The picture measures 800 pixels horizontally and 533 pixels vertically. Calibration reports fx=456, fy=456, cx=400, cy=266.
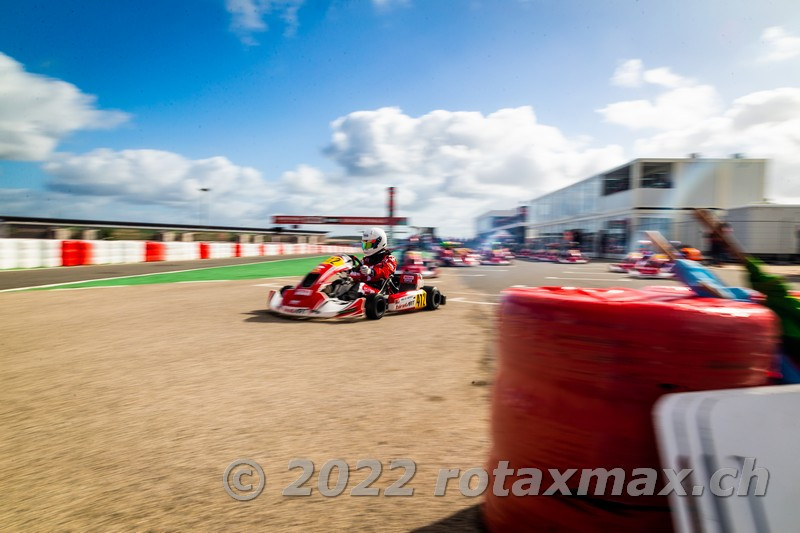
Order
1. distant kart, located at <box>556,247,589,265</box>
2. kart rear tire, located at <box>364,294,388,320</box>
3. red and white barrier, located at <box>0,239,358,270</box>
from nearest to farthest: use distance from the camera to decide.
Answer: kart rear tire, located at <box>364,294,388,320</box> < red and white barrier, located at <box>0,239,358,270</box> < distant kart, located at <box>556,247,589,265</box>

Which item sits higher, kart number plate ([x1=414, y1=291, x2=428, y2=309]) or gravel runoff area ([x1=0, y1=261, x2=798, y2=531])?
kart number plate ([x1=414, y1=291, x2=428, y2=309])

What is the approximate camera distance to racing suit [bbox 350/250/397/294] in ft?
24.3

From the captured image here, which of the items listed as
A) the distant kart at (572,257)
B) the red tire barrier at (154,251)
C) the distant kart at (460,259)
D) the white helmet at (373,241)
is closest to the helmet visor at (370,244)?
the white helmet at (373,241)

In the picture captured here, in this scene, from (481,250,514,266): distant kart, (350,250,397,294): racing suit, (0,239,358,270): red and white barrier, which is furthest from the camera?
(481,250,514,266): distant kart

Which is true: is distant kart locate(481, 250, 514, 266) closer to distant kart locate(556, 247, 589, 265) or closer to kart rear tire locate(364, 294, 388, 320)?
distant kart locate(556, 247, 589, 265)

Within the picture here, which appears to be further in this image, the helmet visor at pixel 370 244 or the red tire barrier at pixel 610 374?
the helmet visor at pixel 370 244

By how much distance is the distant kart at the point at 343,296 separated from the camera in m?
6.29

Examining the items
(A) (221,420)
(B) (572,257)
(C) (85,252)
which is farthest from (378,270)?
(B) (572,257)

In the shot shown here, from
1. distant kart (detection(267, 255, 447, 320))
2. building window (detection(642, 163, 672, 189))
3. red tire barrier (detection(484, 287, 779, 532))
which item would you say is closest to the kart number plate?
distant kart (detection(267, 255, 447, 320))

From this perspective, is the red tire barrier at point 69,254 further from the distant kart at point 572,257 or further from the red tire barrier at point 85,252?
the distant kart at point 572,257

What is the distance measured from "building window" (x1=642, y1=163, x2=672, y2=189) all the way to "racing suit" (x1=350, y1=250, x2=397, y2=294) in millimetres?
34141

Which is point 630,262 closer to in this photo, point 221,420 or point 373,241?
point 373,241

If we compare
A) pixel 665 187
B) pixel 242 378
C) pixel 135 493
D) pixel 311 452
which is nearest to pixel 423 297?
pixel 242 378

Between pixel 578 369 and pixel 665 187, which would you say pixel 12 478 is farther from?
pixel 665 187
